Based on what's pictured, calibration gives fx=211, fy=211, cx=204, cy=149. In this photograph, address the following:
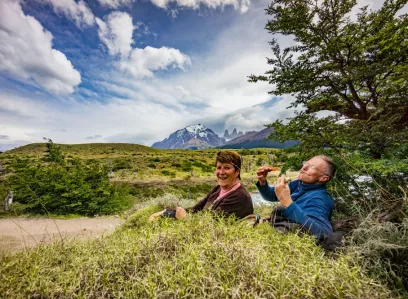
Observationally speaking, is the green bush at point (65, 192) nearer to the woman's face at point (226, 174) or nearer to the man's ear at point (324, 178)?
the woman's face at point (226, 174)

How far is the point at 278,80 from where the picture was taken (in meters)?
6.39

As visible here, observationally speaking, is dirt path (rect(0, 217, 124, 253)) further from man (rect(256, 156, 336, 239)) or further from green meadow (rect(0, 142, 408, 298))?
man (rect(256, 156, 336, 239))

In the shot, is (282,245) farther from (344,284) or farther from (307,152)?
(307,152)

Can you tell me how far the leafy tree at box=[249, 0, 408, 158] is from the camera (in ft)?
16.4

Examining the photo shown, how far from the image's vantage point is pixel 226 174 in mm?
3920

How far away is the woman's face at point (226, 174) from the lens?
3.89 meters

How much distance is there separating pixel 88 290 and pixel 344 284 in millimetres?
1864

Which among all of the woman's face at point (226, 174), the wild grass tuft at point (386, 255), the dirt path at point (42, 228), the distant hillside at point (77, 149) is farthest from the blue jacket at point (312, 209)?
the distant hillside at point (77, 149)

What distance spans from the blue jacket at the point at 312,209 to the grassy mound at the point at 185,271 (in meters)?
0.36

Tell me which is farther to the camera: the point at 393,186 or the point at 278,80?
the point at 278,80

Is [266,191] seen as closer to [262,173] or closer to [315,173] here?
[262,173]

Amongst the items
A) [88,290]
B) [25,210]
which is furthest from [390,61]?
[25,210]

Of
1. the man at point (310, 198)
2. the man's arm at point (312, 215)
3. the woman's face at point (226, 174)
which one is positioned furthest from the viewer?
the woman's face at point (226, 174)

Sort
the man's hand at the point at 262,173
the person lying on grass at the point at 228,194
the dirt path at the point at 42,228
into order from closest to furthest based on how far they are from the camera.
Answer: the person lying on grass at the point at 228,194
the man's hand at the point at 262,173
the dirt path at the point at 42,228
